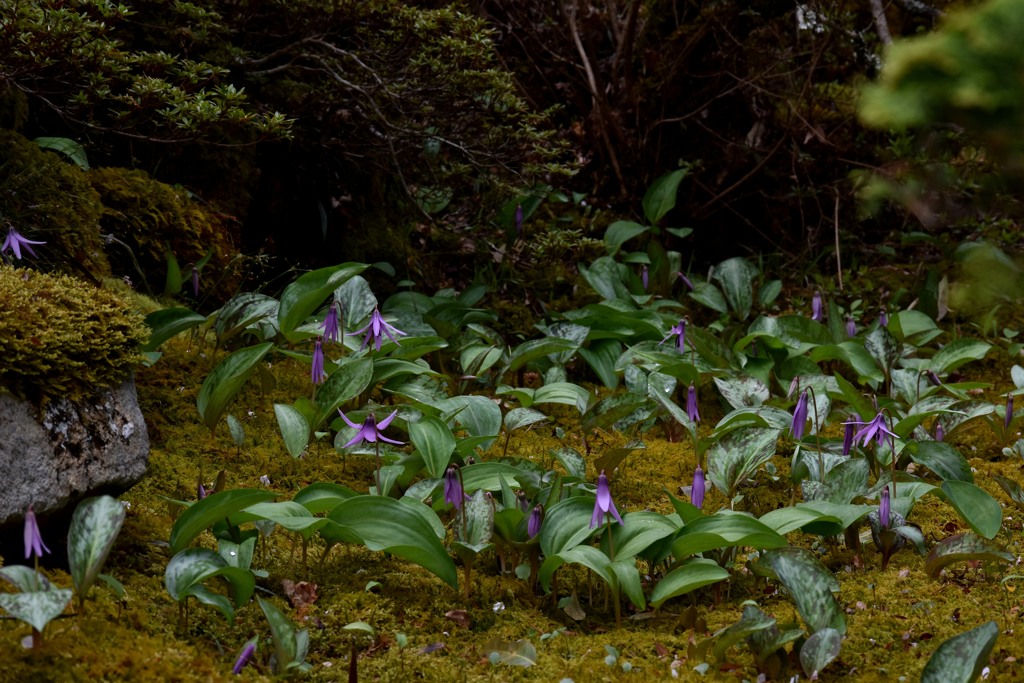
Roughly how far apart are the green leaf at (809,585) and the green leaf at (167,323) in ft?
6.69

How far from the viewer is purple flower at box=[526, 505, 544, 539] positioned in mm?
2484

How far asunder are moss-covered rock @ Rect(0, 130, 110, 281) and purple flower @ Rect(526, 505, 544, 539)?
1851mm

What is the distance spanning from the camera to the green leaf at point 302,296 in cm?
351

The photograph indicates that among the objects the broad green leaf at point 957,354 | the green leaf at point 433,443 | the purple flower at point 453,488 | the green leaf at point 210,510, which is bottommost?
the broad green leaf at point 957,354

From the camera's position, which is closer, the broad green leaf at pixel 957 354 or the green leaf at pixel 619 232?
the broad green leaf at pixel 957 354

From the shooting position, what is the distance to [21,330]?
90.5 inches

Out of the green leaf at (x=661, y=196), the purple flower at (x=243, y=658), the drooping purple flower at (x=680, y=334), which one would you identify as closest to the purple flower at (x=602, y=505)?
the purple flower at (x=243, y=658)

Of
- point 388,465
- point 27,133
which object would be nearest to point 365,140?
point 27,133

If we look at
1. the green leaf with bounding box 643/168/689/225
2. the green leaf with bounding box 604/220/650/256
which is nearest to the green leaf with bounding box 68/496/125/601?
the green leaf with bounding box 604/220/650/256

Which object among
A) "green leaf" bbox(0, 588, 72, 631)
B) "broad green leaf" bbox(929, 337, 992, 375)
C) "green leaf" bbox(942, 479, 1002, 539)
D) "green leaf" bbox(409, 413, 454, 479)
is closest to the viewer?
"green leaf" bbox(0, 588, 72, 631)

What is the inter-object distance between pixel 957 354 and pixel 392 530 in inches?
114

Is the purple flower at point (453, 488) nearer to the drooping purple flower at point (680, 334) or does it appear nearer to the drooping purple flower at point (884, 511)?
the drooping purple flower at point (884, 511)

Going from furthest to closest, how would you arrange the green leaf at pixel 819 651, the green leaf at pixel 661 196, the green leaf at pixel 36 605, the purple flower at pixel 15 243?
the green leaf at pixel 661 196
the purple flower at pixel 15 243
the green leaf at pixel 819 651
the green leaf at pixel 36 605

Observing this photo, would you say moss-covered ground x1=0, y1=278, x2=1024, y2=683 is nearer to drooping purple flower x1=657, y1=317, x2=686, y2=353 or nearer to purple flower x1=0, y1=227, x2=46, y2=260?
purple flower x1=0, y1=227, x2=46, y2=260
